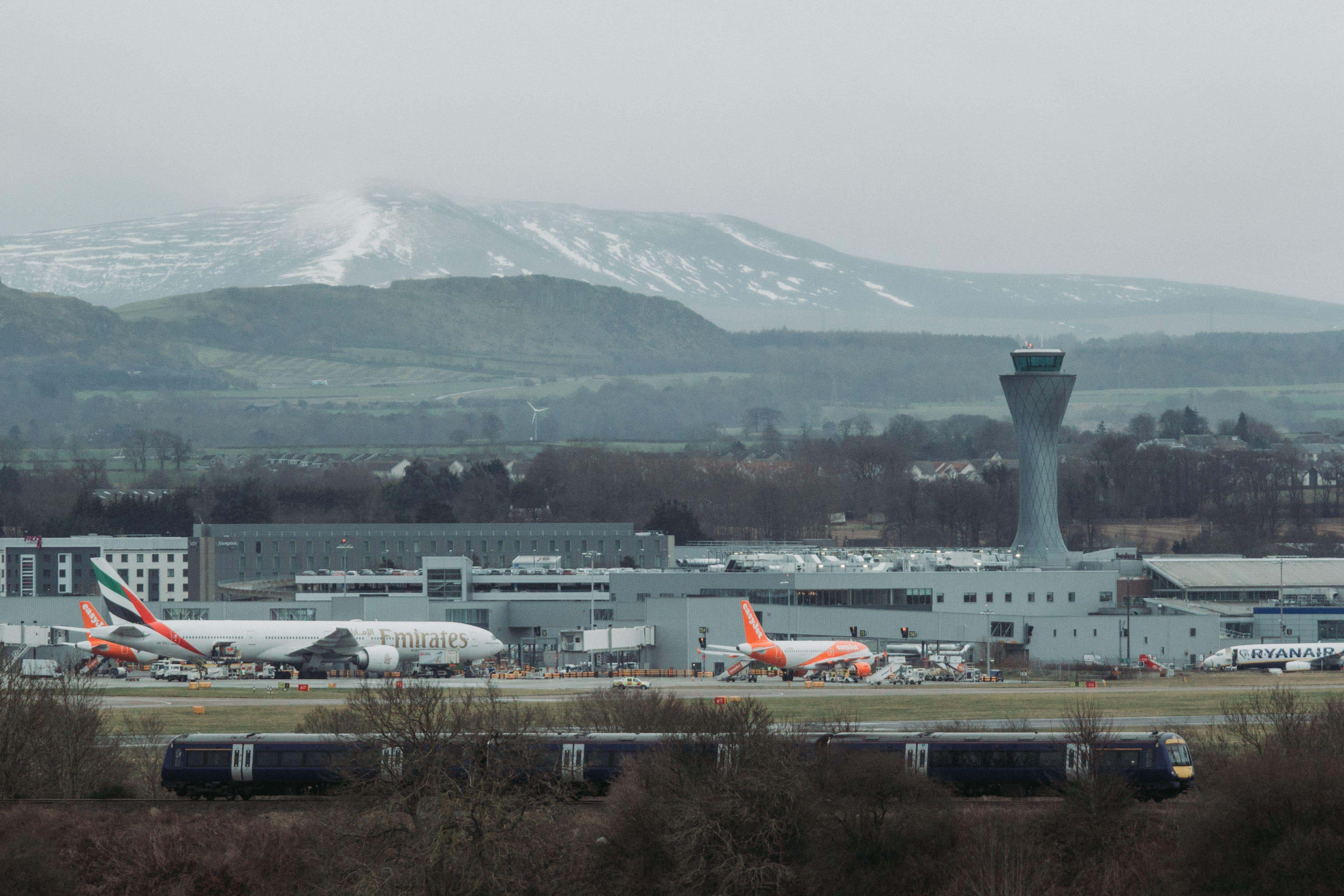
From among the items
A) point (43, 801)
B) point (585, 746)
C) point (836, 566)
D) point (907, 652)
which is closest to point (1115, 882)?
point (585, 746)

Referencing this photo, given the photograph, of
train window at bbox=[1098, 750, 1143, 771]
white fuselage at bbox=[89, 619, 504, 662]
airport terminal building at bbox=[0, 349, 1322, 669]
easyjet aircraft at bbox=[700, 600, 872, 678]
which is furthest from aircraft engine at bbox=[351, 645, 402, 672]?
train window at bbox=[1098, 750, 1143, 771]

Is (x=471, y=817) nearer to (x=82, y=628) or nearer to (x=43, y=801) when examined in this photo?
(x=43, y=801)

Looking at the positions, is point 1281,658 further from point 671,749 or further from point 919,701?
point 671,749

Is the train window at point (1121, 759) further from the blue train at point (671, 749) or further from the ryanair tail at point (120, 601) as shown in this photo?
the ryanair tail at point (120, 601)

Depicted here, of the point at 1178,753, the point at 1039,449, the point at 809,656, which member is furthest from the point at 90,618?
the point at 1039,449

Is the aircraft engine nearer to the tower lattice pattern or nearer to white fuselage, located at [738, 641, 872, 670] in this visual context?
white fuselage, located at [738, 641, 872, 670]

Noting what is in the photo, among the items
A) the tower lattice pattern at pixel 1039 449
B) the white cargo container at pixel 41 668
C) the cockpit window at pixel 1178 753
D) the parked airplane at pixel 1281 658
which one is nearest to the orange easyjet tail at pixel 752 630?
the parked airplane at pixel 1281 658

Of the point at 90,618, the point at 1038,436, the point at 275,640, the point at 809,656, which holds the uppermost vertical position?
the point at 1038,436
